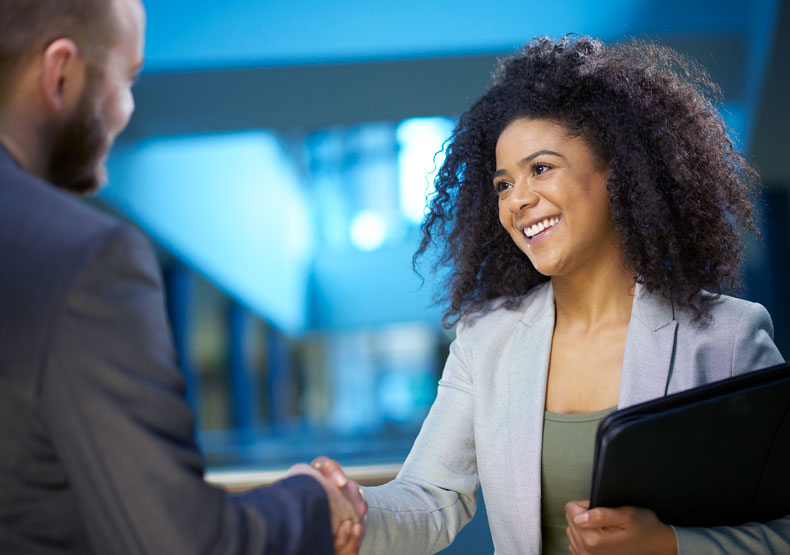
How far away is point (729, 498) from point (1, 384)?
1313mm

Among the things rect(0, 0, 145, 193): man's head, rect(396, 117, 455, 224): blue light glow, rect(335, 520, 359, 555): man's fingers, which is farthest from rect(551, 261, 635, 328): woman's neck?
rect(396, 117, 455, 224): blue light glow

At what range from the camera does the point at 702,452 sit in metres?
1.38

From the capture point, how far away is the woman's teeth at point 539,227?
186cm

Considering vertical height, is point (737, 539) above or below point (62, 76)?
below

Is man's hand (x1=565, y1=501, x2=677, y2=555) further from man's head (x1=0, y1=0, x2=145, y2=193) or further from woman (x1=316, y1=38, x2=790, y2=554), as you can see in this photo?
man's head (x1=0, y1=0, x2=145, y2=193)

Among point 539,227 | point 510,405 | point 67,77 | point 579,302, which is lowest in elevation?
point 510,405

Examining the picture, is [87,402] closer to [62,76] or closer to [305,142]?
[62,76]

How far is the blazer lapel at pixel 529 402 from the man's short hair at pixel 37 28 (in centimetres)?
124

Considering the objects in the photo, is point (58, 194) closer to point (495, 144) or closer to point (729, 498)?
point (729, 498)

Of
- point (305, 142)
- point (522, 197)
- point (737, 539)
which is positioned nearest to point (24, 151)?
point (522, 197)

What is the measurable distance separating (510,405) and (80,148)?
118 centimetres

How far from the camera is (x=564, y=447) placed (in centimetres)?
176

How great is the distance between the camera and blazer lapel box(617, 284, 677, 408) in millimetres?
1712

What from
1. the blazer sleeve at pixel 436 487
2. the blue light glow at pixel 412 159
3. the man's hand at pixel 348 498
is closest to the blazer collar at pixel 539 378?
the blazer sleeve at pixel 436 487
